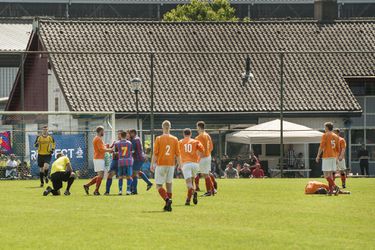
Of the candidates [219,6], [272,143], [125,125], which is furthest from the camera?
[219,6]

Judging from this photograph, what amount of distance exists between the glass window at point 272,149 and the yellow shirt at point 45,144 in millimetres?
13232

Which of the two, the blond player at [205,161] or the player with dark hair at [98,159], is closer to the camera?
the blond player at [205,161]

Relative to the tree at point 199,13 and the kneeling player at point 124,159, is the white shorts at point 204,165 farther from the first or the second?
the tree at point 199,13

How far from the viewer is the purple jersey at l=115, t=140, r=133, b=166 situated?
33.1 meters

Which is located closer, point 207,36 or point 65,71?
point 65,71

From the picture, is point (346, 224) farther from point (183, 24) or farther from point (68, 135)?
point (183, 24)

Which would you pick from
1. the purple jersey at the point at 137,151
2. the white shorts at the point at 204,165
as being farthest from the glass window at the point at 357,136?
the white shorts at the point at 204,165

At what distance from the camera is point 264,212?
25609 millimetres

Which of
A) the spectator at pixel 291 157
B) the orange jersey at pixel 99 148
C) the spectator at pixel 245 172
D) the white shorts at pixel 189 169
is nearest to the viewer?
the white shorts at pixel 189 169

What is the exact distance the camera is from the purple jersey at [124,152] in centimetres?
3309

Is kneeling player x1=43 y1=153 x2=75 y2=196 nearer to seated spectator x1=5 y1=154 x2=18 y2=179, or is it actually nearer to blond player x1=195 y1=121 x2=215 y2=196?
blond player x1=195 y1=121 x2=215 y2=196

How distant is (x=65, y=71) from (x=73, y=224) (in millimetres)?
32879

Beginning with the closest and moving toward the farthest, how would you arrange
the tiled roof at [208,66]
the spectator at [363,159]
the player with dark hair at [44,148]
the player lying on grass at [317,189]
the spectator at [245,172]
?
the player lying on grass at [317,189], the player with dark hair at [44,148], the spectator at [245,172], the spectator at [363,159], the tiled roof at [208,66]

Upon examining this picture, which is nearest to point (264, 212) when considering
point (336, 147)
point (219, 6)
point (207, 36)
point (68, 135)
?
point (336, 147)
